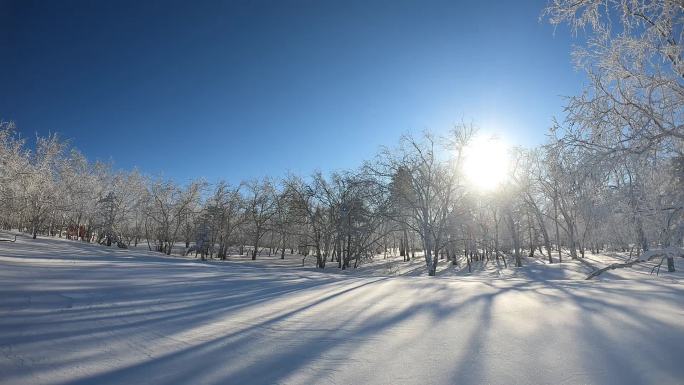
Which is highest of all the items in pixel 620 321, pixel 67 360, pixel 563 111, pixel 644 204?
pixel 563 111

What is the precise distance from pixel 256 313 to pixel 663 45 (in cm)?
895

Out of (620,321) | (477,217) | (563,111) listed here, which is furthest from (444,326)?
(477,217)

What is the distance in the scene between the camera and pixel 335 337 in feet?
11.3

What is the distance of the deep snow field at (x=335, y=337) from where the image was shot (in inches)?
101

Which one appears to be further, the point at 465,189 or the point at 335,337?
the point at 465,189

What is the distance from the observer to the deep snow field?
2555 mm

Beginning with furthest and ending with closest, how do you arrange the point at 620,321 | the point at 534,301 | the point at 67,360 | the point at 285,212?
1. the point at 285,212
2. the point at 534,301
3. the point at 620,321
4. the point at 67,360

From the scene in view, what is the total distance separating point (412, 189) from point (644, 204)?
44.5 ft

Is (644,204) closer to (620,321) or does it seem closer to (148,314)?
(620,321)

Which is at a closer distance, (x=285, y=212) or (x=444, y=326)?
(x=444, y=326)

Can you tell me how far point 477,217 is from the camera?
35.2 m

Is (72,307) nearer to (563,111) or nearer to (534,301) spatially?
(534,301)

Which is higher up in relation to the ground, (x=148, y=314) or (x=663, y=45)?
(x=663, y=45)

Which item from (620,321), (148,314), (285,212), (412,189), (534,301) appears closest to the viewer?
(620,321)
